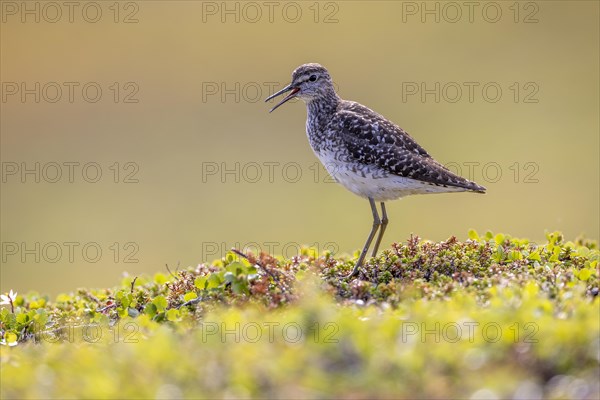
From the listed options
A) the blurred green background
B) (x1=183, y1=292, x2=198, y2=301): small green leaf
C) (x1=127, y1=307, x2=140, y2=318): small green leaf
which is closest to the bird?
(x1=183, y1=292, x2=198, y2=301): small green leaf

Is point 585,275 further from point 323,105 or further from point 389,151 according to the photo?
point 323,105

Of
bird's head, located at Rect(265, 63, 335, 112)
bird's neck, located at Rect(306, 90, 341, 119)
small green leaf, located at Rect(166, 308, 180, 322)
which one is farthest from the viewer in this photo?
bird's head, located at Rect(265, 63, 335, 112)

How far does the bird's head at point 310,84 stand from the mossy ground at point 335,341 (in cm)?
418

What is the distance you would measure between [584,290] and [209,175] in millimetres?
22951

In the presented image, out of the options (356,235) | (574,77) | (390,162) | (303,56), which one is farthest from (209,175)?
(390,162)

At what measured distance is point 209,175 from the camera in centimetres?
3028

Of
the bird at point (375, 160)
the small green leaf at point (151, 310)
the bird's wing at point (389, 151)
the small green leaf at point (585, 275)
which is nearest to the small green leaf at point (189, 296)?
the small green leaf at point (151, 310)

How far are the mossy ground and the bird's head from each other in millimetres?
4179

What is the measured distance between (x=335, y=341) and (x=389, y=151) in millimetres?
5260

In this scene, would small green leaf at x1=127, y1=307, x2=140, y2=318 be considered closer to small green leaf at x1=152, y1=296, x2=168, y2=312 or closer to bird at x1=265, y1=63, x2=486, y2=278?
small green leaf at x1=152, y1=296, x2=168, y2=312

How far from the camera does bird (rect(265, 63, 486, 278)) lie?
1111cm

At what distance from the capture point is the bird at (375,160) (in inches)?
437

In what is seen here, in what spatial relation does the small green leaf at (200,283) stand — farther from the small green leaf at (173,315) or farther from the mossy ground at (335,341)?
the small green leaf at (173,315)

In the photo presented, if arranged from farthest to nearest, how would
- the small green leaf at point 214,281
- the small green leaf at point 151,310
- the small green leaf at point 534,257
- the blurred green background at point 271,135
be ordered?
the blurred green background at point 271,135, the small green leaf at point 534,257, the small green leaf at point 214,281, the small green leaf at point 151,310
